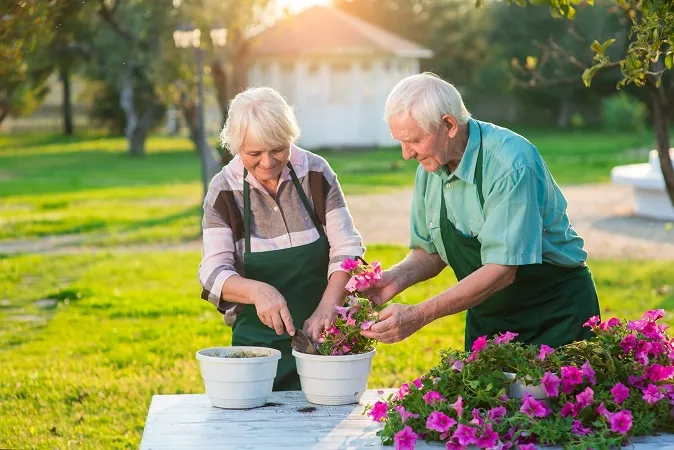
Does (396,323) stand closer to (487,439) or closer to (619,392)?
(487,439)

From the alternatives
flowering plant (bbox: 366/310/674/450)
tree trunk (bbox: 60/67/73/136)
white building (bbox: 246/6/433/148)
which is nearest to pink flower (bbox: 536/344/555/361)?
flowering plant (bbox: 366/310/674/450)

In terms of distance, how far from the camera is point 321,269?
3.98 m

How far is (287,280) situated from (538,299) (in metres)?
0.92

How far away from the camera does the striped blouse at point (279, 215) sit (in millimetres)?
3775

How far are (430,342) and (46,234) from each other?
891 cm

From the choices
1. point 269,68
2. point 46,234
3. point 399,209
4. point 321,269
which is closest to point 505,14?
point 269,68

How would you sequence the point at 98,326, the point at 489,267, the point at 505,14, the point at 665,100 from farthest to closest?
the point at 505,14 → the point at 98,326 → the point at 665,100 → the point at 489,267

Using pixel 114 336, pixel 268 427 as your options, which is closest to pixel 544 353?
pixel 268 427

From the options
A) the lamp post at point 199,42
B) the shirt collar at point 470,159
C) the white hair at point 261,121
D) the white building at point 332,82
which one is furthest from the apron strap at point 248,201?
the white building at point 332,82

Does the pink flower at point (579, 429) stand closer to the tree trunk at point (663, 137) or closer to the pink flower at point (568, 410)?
the pink flower at point (568, 410)

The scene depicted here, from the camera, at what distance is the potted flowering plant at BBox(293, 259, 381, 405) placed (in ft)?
10.8

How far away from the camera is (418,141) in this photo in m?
3.38

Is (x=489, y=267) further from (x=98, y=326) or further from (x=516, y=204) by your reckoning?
(x=98, y=326)

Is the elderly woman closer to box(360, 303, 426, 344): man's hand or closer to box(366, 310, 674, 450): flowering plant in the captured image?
box(360, 303, 426, 344): man's hand
